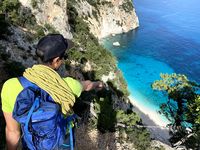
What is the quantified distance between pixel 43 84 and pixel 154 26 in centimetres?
10169

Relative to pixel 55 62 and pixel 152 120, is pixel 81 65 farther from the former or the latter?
pixel 55 62

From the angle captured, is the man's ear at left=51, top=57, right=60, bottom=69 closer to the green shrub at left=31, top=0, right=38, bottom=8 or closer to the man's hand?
the man's hand

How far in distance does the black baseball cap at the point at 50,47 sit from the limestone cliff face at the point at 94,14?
106 ft

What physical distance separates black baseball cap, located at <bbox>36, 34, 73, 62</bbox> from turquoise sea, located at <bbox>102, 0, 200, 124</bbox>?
1910 inches

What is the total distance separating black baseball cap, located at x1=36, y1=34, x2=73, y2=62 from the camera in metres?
4.61

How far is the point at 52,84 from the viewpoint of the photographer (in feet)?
15.2

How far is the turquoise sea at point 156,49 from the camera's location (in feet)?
200

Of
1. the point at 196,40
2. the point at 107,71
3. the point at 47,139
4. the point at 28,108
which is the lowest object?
the point at 196,40

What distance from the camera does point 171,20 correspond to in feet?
370

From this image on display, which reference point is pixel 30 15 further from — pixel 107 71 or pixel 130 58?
pixel 130 58

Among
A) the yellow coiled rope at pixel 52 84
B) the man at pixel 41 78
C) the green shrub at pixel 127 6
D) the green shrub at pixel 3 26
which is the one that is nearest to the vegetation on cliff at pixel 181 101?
the green shrub at pixel 3 26

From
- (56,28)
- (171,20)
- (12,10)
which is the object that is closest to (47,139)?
(12,10)

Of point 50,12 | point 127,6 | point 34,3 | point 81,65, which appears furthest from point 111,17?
point 81,65

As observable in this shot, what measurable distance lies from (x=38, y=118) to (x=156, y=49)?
8006 cm
